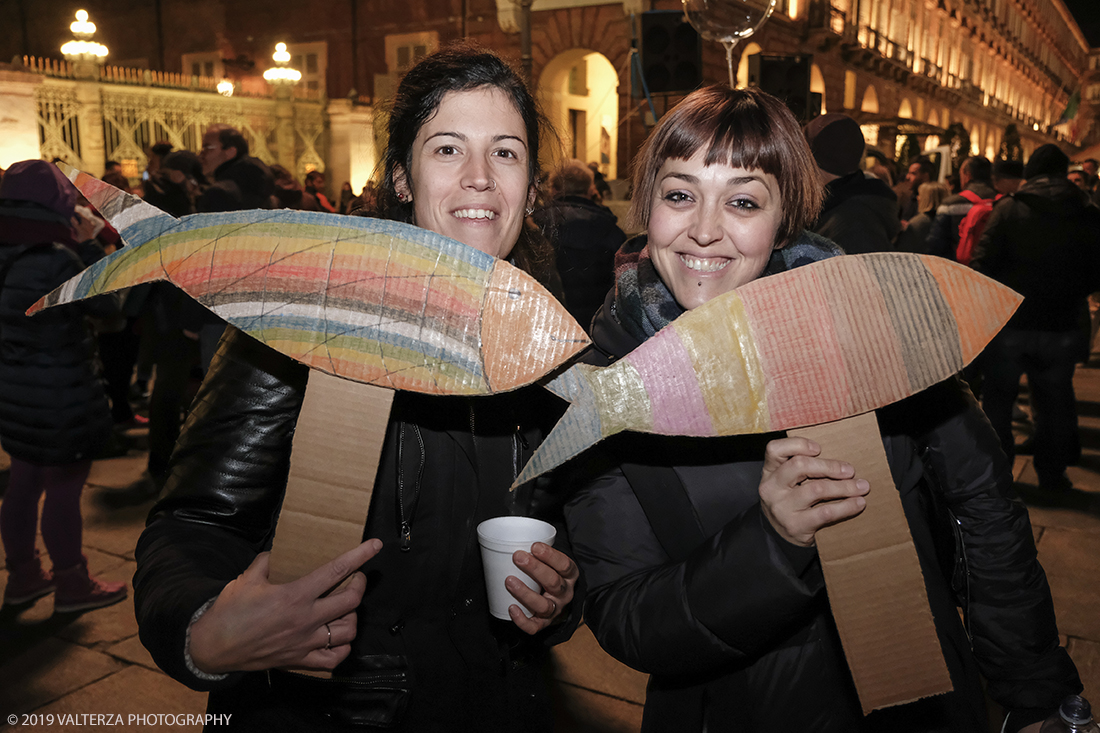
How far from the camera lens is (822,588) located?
4.13 ft

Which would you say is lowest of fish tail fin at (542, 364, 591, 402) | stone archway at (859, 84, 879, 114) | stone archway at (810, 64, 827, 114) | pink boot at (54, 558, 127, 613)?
pink boot at (54, 558, 127, 613)

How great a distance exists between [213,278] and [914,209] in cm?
917

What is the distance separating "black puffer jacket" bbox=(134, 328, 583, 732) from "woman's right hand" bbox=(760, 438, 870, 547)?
0.53 metres

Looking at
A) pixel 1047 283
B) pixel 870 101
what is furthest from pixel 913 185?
pixel 870 101

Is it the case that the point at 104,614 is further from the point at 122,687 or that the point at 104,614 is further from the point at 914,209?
the point at 914,209

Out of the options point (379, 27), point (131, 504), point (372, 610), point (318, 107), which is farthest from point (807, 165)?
point (379, 27)

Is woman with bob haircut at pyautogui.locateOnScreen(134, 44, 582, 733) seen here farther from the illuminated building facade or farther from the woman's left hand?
the illuminated building facade

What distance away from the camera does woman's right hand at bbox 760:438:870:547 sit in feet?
3.26

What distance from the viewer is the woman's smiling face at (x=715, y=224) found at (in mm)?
1326

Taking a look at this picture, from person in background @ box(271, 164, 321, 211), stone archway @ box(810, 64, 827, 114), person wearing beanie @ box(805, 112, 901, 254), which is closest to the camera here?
person wearing beanie @ box(805, 112, 901, 254)

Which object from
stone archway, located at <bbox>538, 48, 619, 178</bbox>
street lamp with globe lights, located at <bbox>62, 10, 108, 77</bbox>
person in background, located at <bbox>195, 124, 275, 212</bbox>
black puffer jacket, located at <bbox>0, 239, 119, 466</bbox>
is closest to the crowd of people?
black puffer jacket, located at <bbox>0, 239, 119, 466</bbox>

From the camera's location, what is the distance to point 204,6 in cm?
2278

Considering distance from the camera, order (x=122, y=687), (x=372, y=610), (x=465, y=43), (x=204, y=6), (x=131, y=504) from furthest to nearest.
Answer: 1. (x=204, y=6)
2. (x=131, y=504)
3. (x=122, y=687)
4. (x=465, y=43)
5. (x=372, y=610)

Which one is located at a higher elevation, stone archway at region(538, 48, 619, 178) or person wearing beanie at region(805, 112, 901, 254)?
stone archway at region(538, 48, 619, 178)
